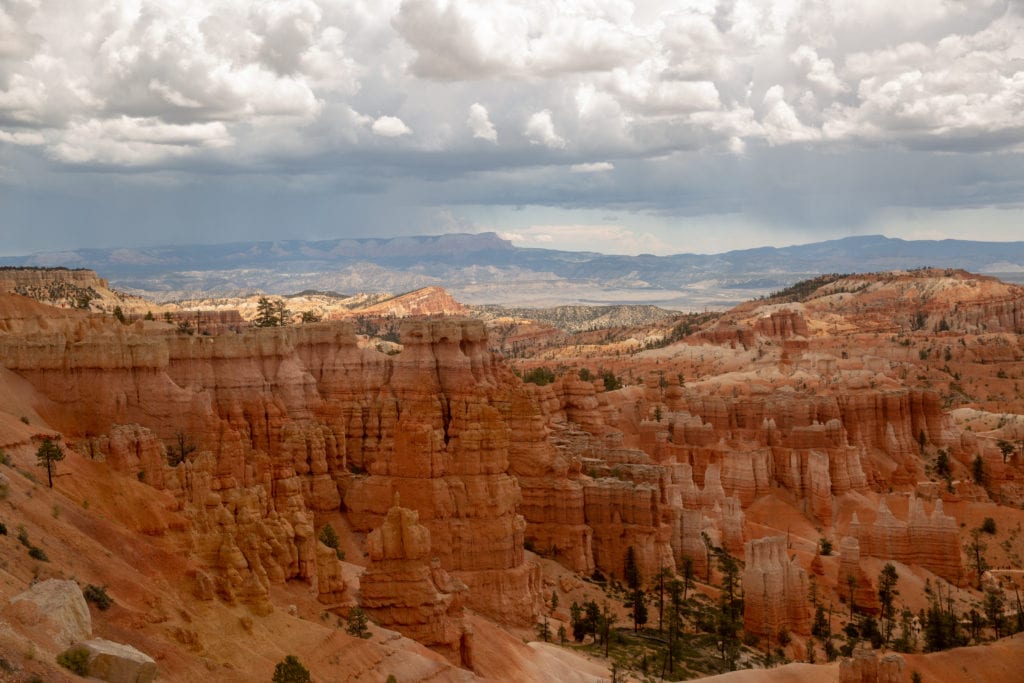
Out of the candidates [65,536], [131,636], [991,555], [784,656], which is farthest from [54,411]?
[991,555]

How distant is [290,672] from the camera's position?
24172mm

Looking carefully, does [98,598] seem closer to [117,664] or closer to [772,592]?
[117,664]

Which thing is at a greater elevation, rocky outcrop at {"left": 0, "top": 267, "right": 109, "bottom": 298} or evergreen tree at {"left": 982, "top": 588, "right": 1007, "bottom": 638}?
rocky outcrop at {"left": 0, "top": 267, "right": 109, "bottom": 298}

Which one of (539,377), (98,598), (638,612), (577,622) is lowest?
(638,612)

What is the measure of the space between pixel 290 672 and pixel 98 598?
12.8 feet

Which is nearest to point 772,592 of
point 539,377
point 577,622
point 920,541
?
point 577,622

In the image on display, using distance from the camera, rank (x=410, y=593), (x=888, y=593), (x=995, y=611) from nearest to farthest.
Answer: (x=410, y=593) → (x=995, y=611) → (x=888, y=593)

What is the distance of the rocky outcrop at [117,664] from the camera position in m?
19.1

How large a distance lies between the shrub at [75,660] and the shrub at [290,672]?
5.53 meters

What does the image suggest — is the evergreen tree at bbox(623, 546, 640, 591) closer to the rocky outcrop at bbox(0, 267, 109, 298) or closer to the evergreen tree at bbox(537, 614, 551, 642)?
the evergreen tree at bbox(537, 614, 551, 642)

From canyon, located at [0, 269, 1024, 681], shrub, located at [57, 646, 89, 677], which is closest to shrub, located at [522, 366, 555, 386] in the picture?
canyon, located at [0, 269, 1024, 681]

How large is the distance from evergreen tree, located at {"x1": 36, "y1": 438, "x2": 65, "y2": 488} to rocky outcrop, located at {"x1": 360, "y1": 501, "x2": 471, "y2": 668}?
28.4ft

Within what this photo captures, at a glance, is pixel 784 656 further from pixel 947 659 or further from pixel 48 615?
pixel 48 615

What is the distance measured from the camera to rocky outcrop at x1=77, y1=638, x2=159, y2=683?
750 inches
